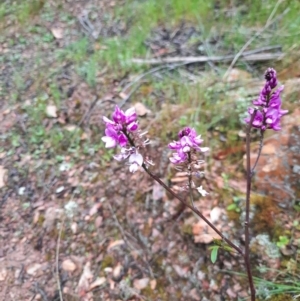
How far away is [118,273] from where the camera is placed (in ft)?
8.95

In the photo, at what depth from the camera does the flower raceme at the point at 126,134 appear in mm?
1381

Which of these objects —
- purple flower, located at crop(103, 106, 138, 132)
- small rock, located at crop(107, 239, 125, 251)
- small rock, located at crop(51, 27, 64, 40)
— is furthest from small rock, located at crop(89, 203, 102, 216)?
small rock, located at crop(51, 27, 64, 40)

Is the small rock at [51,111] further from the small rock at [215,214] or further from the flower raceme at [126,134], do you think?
the flower raceme at [126,134]

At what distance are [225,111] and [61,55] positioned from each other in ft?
8.24

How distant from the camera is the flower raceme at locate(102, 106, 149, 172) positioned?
1.38 metres

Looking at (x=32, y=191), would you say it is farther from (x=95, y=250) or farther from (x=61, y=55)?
(x=61, y=55)

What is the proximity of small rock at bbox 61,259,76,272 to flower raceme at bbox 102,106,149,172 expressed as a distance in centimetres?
172

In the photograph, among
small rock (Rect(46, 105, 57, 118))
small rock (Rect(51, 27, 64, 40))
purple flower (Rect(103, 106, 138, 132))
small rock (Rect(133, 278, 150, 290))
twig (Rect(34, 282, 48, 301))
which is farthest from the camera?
small rock (Rect(51, 27, 64, 40))

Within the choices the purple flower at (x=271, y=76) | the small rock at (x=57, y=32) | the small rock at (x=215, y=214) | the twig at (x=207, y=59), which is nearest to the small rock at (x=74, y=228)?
the small rock at (x=215, y=214)

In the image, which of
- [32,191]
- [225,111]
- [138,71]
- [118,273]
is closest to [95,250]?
[118,273]

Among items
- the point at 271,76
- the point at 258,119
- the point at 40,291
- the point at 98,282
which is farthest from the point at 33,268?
the point at 271,76

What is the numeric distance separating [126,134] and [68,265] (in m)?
1.82

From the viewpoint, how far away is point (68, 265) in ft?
9.41

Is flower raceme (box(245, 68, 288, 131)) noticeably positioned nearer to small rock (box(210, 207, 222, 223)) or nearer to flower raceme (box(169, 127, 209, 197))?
flower raceme (box(169, 127, 209, 197))
